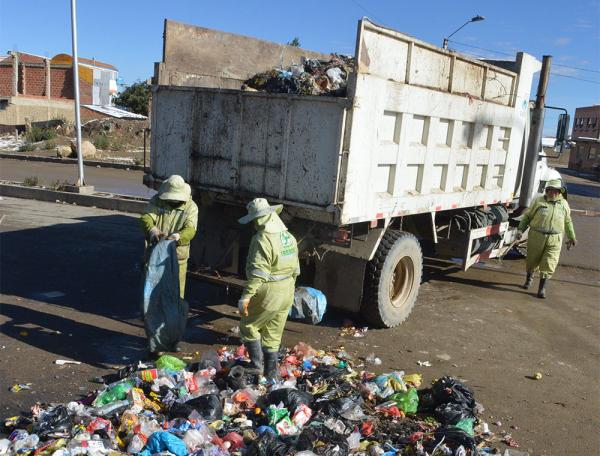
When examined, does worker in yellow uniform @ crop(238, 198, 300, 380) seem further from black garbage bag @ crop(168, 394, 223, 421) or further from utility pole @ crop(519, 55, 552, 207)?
utility pole @ crop(519, 55, 552, 207)

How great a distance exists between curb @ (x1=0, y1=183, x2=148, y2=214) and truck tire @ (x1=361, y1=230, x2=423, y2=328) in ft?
22.0

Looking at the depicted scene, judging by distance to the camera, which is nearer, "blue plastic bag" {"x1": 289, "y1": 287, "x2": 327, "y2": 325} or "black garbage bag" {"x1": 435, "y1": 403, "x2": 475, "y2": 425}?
"black garbage bag" {"x1": 435, "y1": 403, "x2": 475, "y2": 425}

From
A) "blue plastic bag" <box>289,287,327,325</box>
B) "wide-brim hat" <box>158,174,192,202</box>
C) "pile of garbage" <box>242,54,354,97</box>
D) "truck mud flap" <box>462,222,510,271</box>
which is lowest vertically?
"blue plastic bag" <box>289,287,327,325</box>

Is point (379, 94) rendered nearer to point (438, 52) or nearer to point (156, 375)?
point (438, 52)

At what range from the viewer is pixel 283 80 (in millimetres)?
5633

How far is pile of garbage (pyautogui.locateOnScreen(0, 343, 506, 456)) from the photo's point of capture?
334 centimetres

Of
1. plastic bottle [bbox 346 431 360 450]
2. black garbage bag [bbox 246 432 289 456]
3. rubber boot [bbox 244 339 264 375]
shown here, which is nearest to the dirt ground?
rubber boot [bbox 244 339 264 375]

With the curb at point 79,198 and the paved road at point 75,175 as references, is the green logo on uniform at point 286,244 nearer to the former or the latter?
the curb at point 79,198

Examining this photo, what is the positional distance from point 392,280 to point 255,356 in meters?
2.10

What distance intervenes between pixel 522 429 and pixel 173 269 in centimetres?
291

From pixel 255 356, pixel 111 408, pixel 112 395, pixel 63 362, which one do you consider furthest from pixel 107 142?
pixel 111 408

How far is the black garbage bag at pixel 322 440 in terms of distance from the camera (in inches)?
131

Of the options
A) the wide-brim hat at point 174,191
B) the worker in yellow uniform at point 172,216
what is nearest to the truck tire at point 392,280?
the worker in yellow uniform at point 172,216

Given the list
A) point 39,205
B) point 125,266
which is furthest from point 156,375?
point 39,205
